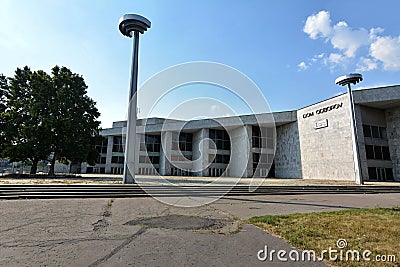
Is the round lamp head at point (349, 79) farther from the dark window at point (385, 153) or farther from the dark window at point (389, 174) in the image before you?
the dark window at point (389, 174)

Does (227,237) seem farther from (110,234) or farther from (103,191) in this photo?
(103,191)

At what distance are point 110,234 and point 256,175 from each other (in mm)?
40475

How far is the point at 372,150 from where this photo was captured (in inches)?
1261

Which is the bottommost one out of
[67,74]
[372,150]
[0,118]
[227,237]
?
[227,237]

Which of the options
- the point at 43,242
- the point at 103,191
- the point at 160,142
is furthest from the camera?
the point at 160,142

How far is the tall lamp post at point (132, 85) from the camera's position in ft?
57.9

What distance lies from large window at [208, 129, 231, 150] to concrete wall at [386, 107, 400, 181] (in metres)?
26.0

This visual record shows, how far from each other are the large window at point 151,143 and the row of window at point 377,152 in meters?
38.1

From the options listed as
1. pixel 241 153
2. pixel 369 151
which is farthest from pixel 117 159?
pixel 369 151

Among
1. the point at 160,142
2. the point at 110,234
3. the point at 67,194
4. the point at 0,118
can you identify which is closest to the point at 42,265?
the point at 110,234

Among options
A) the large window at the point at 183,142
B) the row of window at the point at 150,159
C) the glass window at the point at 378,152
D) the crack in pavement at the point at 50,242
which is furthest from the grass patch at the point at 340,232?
the row of window at the point at 150,159

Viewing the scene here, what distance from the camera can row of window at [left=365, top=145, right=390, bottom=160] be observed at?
104 feet

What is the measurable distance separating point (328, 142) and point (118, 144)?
41.7m

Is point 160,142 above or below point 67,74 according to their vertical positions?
below
